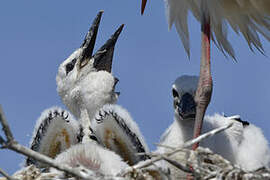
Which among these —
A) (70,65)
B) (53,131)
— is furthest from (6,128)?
(70,65)

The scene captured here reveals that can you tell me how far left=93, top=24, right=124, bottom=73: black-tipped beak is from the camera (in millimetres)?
7199

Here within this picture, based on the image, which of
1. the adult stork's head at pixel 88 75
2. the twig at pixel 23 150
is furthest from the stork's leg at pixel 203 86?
the twig at pixel 23 150

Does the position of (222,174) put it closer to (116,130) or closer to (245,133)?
(116,130)

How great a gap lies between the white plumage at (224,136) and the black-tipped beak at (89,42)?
5.14ft

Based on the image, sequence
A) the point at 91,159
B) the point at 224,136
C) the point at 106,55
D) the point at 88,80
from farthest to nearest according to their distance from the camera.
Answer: the point at 106,55 → the point at 88,80 → the point at 224,136 → the point at 91,159

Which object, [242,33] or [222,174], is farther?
[242,33]

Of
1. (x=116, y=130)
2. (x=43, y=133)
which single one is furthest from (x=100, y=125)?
(x=43, y=133)

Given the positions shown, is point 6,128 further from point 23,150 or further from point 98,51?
point 98,51

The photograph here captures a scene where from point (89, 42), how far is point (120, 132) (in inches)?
102

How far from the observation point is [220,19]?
20.1 feet

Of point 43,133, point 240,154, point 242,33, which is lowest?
point 240,154

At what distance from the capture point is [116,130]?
4883 mm

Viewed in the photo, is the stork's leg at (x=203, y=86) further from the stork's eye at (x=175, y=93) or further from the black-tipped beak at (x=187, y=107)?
the stork's eye at (x=175, y=93)

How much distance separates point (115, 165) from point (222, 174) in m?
1.08
